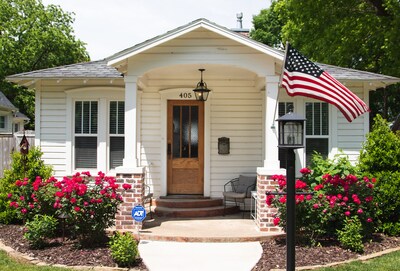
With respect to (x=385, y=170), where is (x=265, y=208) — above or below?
below

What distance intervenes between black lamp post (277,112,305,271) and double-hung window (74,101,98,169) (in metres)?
6.38

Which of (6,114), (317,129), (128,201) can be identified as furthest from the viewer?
(6,114)

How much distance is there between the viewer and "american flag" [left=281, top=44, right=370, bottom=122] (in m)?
5.99

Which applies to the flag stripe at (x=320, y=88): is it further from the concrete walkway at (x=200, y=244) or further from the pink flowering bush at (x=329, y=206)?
the concrete walkway at (x=200, y=244)

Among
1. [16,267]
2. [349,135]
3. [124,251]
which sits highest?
[349,135]

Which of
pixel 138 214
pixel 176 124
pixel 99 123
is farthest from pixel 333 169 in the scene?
pixel 99 123

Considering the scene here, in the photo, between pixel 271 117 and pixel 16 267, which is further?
pixel 271 117

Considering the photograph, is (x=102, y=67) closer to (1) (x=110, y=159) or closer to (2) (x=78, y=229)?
(1) (x=110, y=159)

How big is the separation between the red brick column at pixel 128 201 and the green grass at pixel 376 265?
3460mm

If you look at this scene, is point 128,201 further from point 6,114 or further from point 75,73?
point 6,114

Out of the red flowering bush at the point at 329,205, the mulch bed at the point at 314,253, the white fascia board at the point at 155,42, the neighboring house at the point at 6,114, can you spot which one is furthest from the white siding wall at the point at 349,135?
the neighboring house at the point at 6,114

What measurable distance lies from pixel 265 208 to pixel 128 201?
2.52 meters

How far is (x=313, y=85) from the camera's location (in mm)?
6016

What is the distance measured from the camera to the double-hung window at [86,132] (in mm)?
9602
